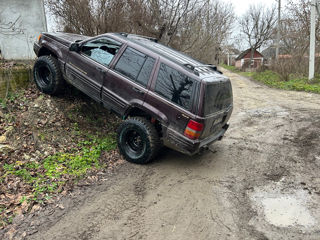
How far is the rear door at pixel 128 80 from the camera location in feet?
15.4

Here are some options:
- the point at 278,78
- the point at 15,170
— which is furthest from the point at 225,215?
the point at 278,78

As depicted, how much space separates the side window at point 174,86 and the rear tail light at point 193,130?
29 centimetres

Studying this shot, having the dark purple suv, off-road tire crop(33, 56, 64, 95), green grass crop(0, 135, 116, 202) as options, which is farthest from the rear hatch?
off-road tire crop(33, 56, 64, 95)

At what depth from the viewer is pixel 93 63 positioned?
5219mm

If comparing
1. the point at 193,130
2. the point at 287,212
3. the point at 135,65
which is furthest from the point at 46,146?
the point at 287,212

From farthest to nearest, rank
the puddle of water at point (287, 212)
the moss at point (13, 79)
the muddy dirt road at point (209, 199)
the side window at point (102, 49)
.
Answer: the moss at point (13, 79)
the side window at point (102, 49)
the puddle of water at point (287, 212)
the muddy dirt road at point (209, 199)

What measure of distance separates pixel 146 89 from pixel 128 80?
453 millimetres

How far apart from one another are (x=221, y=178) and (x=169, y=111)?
5.19 feet

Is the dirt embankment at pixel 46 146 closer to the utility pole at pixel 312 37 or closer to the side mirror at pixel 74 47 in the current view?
the side mirror at pixel 74 47

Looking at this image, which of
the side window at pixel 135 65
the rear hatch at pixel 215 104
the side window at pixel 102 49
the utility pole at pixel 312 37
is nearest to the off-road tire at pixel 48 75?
the side window at pixel 102 49

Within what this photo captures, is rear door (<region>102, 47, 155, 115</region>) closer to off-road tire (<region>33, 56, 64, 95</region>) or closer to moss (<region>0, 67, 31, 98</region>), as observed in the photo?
off-road tire (<region>33, 56, 64, 95</region>)

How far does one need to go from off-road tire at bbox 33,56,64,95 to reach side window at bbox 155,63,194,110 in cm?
265

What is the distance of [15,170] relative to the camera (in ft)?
13.7

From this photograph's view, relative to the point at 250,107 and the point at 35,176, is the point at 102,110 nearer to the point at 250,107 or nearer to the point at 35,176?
the point at 35,176
